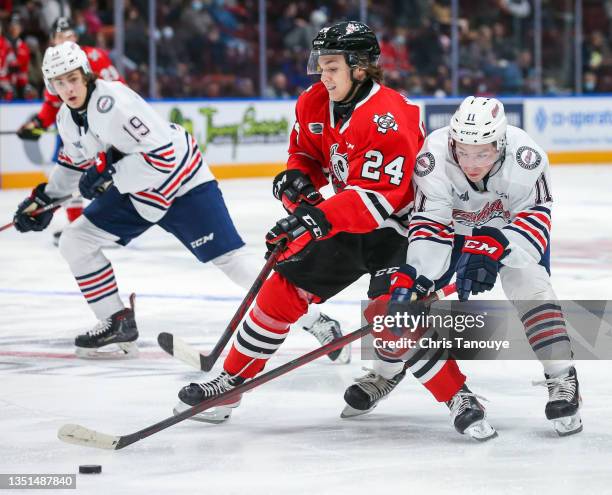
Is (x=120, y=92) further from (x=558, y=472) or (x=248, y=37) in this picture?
(x=248, y=37)

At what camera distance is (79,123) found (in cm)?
433

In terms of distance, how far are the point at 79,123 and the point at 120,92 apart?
0.66 ft

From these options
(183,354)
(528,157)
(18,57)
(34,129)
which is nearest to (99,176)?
(183,354)

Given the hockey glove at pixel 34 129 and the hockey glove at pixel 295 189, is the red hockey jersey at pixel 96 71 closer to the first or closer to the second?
the hockey glove at pixel 34 129

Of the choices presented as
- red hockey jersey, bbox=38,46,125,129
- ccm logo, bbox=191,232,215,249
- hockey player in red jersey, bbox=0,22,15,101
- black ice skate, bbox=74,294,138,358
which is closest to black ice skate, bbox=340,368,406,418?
ccm logo, bbox=191,232,215,249

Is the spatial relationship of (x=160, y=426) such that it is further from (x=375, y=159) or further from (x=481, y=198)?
(x=481, y=198)

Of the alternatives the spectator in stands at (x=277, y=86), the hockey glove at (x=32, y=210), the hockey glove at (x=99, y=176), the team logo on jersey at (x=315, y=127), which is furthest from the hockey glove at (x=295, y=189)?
the spectator in stands at (x=277, y=86)

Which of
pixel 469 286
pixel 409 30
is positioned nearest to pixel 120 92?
pixel 469 286

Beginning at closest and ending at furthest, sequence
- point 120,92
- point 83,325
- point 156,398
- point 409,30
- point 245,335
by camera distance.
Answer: point 245,335
point 156,398
point 120,92
point 83,325
point 409,30

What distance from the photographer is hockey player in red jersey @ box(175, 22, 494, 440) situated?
310 centimetres

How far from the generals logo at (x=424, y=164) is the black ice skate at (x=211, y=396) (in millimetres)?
712

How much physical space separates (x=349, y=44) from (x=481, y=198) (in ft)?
1.71

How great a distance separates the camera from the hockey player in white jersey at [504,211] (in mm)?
3023

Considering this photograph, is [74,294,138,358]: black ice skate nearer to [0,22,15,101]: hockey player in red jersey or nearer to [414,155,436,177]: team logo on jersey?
[414,155,436,177]: team logo on jersey
